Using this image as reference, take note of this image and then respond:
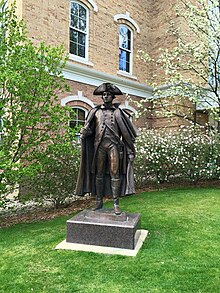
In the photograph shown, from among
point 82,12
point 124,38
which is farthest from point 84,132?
point 124,38

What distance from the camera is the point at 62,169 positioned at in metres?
7.66

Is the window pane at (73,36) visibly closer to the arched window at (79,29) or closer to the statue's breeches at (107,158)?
the arched window at (79,29)

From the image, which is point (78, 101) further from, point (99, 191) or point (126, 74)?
point (99, 191)

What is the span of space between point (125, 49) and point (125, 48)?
110 millimetres

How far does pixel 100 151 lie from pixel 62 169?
123 inches

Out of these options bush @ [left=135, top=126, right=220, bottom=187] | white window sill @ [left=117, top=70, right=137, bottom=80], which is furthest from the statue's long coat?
white window sill @ [left=117, top=70, right=137, bottom=80]

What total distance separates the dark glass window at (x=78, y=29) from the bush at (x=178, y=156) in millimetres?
4757

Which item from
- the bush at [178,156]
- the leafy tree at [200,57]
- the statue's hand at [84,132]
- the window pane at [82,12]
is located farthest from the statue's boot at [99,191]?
the window pane at [82,12]

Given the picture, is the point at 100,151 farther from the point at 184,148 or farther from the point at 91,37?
the point at 91,37

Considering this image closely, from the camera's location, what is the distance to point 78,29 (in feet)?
39.4

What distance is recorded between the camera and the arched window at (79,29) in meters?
11.9

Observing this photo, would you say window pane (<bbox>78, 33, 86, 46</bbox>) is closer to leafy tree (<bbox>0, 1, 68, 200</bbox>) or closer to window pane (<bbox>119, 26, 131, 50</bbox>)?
window pane (<bbox>119, 26, 131, 50</bbox>)

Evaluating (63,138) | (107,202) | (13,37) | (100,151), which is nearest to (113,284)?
(100,151)

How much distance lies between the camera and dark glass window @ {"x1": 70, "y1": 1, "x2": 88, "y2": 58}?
11.9 m
